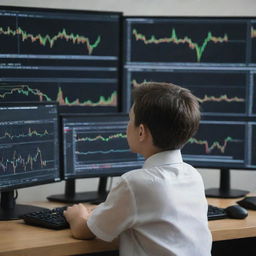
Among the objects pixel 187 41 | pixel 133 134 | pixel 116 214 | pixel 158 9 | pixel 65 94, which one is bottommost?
pixel 116 214

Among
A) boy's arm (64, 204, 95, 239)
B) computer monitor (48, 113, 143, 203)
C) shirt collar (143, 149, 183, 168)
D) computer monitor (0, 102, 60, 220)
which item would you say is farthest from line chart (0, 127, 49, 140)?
shirt collar (143, 149, 183, 168)

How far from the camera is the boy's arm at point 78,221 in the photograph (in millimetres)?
2104

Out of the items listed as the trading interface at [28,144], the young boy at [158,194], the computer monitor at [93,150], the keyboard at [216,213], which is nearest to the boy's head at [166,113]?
the young boy at [158,194]

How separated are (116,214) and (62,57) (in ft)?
3.35

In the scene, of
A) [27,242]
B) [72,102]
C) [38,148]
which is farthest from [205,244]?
[72,102]

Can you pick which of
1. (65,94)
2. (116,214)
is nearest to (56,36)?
(65,94)

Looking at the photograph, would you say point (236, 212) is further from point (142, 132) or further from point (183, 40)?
point (183, 40)

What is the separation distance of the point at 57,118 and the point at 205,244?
846mm

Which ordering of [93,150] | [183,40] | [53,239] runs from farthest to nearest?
1. [183,40]
2. [93,150]
3. [53,239]

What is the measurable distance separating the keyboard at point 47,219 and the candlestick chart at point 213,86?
0.86 metres

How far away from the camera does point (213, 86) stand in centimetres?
293

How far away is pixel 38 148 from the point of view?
2.55m

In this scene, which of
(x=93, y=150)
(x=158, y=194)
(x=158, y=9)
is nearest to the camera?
(x=158, y=194)

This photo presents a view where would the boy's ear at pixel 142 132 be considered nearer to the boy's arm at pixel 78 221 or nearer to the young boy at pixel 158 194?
the young boy at pixel 158 194
